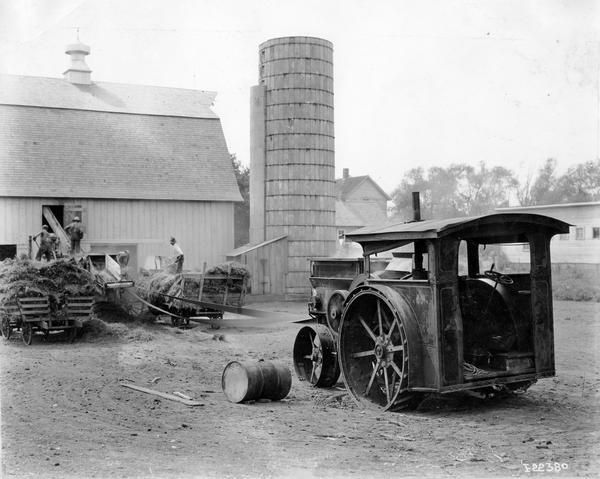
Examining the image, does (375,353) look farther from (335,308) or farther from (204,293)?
(204,293)

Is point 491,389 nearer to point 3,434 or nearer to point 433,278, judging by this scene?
point 433,278

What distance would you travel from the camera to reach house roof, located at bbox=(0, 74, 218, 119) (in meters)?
26.0

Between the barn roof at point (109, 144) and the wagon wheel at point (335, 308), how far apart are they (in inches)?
623

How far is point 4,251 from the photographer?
78.0ft

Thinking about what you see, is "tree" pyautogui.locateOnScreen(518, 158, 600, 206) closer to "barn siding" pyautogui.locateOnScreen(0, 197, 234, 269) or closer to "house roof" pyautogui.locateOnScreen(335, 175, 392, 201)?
"house roof" pyautogui.locateOnScreen(335, 175, 392, 201)

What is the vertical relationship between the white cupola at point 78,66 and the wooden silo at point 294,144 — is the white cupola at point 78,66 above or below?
above

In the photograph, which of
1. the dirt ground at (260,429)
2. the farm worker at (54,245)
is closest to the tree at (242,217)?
the farm worker at (54,245)

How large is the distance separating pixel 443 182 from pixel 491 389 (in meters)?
33.7

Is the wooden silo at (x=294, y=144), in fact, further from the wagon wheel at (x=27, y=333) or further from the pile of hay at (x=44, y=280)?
the wagon wheel at (x=27, y=333)

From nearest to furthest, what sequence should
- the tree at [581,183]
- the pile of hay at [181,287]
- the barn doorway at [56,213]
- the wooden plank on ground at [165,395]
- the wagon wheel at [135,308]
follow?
the wooden plank on ground at [165,395] < the wagon wheel at [135,308] < the pile of hay at [181,287] < the barn doorway at [56,213] < the tree at [581,183]

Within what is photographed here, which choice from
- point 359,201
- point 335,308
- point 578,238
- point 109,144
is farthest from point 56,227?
point 359,201

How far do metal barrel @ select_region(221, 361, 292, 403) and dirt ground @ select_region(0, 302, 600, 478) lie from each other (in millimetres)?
140

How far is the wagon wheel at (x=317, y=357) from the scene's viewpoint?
34.8ft

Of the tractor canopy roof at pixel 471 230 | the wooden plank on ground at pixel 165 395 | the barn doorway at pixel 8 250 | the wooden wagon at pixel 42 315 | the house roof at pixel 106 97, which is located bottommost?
the wooden plank on ground at pixel 165 395
